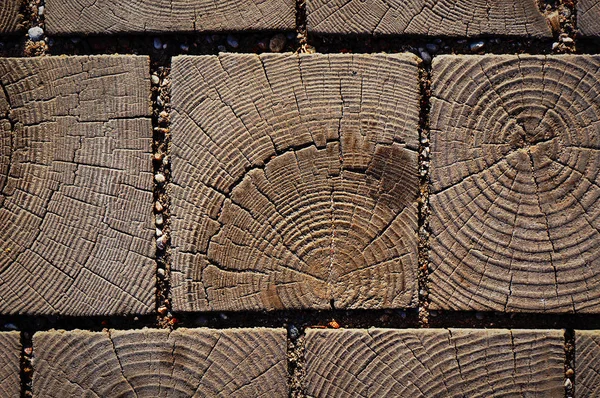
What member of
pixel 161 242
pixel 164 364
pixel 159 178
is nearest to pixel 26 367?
pixel 164 364

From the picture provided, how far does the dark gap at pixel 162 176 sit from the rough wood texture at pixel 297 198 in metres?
0.04

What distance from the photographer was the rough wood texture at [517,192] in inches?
69.5

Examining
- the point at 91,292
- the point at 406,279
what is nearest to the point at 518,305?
the point at 406,279

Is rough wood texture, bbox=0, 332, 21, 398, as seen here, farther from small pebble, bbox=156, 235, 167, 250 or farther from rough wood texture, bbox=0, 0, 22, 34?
rough wood texture, bbox=0, 0, 22, 34

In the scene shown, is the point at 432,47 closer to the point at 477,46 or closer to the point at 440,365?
the point at 477,46

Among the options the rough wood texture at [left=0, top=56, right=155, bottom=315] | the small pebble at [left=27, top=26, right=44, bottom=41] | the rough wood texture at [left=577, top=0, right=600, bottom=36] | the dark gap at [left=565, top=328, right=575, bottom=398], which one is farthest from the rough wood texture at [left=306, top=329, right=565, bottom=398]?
the small pebble at [left=27, top=26, right=44, bottom=41]

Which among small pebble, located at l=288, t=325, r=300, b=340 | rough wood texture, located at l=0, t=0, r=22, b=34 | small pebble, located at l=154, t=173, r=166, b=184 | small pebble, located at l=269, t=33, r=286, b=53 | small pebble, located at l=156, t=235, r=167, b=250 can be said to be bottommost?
small pebble, located at l=288, t=325, r=300, b=340

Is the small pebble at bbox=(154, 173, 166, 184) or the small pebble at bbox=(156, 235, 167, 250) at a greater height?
the small pebble at bbox=(154, 173, 166, 184)

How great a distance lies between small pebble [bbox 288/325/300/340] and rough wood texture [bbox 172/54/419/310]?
0.28ft

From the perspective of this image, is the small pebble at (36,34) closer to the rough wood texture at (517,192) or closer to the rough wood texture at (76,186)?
the rough wood texture at (76,186)

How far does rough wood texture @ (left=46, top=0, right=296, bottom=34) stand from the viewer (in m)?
1.82

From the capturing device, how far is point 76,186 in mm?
1793

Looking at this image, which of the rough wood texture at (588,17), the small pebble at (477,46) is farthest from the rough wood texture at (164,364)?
the rough wood texture at (588,17)

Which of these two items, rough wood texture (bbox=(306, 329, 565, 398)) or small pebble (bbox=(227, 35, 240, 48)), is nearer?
rough wood texture (bbox=(306, 329, 565, 398))
